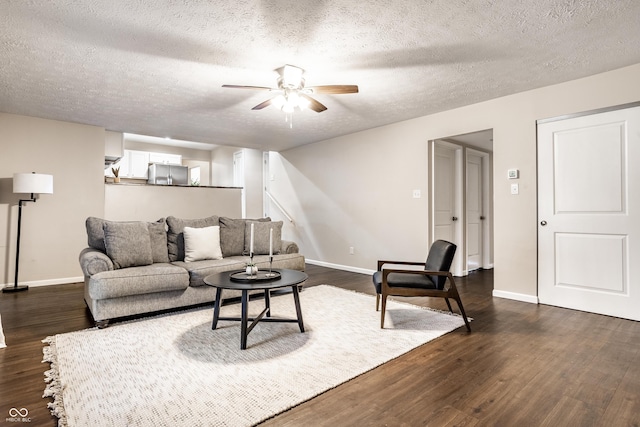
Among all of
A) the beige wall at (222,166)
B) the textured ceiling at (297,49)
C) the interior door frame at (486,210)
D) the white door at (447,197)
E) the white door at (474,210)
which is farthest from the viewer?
the beige wall at (222,166)

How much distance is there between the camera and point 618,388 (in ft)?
6.00

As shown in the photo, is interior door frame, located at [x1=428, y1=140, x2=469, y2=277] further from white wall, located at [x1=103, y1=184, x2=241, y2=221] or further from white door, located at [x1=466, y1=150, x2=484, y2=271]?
white wall, located at [x1=103, y1=184, x2=241, y2=221]

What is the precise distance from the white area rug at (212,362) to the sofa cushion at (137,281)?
0.28 metres

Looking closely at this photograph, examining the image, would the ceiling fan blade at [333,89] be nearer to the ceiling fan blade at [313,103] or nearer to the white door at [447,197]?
the ceiling fan blade at [313,103]

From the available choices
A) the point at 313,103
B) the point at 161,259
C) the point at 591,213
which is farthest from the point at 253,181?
the point at 591,213

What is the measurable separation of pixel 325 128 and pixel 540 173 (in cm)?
290

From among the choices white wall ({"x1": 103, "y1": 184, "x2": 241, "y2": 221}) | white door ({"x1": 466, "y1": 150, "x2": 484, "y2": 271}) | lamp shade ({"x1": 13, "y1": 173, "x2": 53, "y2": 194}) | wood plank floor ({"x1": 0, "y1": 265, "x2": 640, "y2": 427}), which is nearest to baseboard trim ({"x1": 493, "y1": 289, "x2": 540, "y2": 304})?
wood plank floor ({"x1": 0, "y1": 265, "x2": 640, "y2": 427})

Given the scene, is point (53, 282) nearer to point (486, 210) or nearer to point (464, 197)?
point (464, 197)

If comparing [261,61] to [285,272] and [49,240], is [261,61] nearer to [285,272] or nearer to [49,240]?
[285,272]

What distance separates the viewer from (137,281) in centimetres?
289

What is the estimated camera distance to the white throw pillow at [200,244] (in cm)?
364

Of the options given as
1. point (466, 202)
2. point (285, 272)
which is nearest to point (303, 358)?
point (285, 272)

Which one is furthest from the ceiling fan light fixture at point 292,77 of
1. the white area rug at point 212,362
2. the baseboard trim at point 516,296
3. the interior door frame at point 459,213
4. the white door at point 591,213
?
the baseboard trim at point 516,296

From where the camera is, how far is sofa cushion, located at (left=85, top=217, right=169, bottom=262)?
3.33 metres
